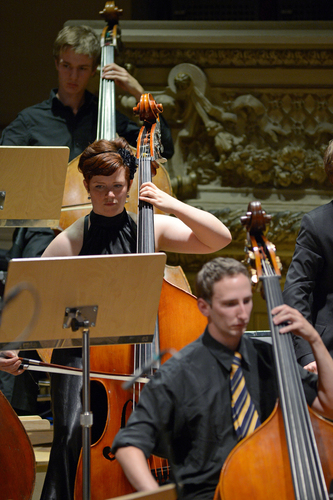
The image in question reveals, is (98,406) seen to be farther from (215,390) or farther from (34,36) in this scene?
(34,36)

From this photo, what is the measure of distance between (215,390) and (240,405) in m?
0.06

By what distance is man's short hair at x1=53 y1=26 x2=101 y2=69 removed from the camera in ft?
8.82

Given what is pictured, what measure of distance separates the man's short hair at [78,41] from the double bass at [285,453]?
6.27ft

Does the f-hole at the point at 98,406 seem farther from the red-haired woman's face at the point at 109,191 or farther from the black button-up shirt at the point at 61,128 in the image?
the black button-up shirt at the point at 61,128

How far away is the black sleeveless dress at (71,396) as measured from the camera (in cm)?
162

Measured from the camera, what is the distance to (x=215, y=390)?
122cm

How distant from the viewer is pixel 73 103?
282 centimetres

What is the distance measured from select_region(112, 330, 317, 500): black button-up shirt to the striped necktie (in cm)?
1

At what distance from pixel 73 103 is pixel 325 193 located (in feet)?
4.69

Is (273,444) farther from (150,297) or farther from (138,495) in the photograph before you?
(150,297)

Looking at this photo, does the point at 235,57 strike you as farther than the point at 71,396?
Yes

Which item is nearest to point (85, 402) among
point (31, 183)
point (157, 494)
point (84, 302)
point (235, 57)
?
point (84, 302)

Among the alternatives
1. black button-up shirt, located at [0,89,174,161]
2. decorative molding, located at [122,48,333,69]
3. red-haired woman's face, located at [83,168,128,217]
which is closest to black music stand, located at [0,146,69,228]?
red-haired woman's face, located at [83,168,128,217]

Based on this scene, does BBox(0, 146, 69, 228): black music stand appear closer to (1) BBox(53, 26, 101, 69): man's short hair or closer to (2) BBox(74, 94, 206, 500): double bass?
(2) BBox(74, 94, 206, 500): double bass
